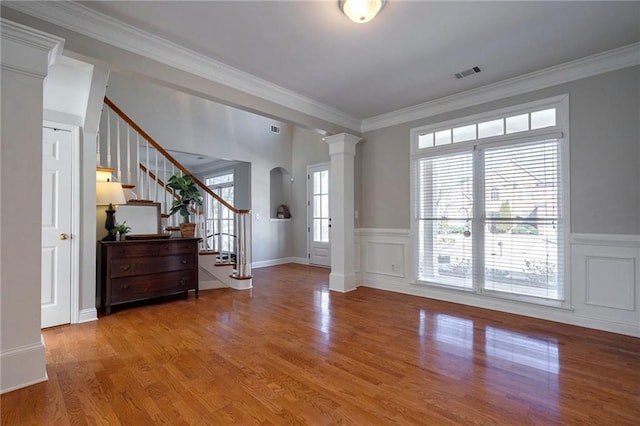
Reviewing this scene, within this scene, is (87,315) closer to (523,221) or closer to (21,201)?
(21,201)

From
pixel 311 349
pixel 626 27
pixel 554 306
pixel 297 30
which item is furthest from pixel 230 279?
pixel 626 27

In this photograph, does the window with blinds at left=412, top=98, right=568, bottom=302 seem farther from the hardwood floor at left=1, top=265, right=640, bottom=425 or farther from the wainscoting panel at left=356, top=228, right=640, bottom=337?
the hardwood floor at left=1, top=265, right=640, bottom=425

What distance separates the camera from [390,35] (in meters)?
2.63

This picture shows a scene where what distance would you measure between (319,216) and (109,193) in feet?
14.1

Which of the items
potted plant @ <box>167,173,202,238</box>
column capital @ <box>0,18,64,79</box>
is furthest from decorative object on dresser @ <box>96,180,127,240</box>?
column capital @ <box>0,18,64,79</box>

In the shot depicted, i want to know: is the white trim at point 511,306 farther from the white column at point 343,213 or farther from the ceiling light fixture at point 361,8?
the ceiling light fixture at point 361,8

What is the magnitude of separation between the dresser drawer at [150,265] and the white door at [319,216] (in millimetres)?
3283

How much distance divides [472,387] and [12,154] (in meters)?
3.30

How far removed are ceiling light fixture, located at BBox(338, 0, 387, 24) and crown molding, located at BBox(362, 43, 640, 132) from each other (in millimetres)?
2157

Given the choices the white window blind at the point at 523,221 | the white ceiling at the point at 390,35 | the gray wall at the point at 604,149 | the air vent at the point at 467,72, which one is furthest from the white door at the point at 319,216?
the gray wall at the point at 604,149

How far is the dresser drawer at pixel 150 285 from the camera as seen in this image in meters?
3.58

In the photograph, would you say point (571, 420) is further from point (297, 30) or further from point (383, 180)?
point (383, 180)

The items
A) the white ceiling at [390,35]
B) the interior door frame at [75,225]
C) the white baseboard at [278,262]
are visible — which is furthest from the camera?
the white baseboard at [278,262]

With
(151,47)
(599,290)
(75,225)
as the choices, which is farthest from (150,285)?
(599,290)
